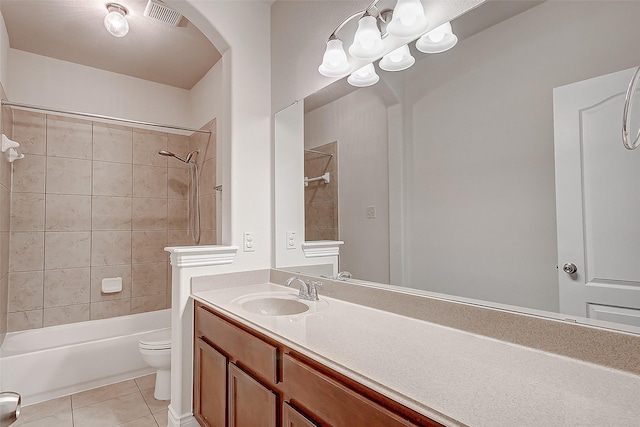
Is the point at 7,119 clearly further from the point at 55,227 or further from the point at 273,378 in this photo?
the point at 273,378

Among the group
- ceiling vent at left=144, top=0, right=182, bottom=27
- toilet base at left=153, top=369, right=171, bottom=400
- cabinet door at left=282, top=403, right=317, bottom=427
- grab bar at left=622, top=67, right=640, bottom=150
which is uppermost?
ceiling vent at left=144, top=0, right=182, bottom=27

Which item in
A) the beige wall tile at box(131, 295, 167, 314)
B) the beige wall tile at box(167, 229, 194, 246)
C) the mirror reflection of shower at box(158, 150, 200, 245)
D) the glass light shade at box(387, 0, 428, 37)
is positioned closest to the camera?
the glass light shade at box(387, 0, 428, 37)

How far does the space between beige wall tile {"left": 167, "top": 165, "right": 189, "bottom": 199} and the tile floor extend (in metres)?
1.76

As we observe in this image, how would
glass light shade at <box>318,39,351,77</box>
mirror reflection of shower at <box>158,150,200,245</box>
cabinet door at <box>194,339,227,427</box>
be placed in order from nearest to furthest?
cabinet door at <box>194,339,227,427</box>
glass light shade at <box>318,39,351,77</box>
mirror reflection of shower at <box>158,150,200,245</box>

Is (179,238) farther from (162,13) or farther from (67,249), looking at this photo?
(162,13)

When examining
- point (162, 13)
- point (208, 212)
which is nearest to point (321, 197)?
point (208, 212)

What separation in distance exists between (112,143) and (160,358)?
2.03m

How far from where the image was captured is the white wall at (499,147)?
1012mm

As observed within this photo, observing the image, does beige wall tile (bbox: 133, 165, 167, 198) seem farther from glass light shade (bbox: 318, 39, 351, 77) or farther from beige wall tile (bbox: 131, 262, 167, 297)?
glass light shade (bbox: 318, 39, 351, 77)

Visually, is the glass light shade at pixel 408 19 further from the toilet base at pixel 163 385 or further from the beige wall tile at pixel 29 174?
the beige wall tile at pixel 29 174

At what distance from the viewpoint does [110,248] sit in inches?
125

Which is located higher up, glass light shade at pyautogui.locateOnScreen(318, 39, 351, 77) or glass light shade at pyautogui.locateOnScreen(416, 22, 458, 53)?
glass light shade at pyautogui.locateOnScreen(318, 39, 351, 77)

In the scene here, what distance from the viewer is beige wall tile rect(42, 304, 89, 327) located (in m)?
2.88

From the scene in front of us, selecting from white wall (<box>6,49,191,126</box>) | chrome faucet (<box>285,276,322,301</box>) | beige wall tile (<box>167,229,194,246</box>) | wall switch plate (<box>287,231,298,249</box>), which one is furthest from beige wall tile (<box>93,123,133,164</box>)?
chrome faucet (<box>285,276,322,301</box>)
